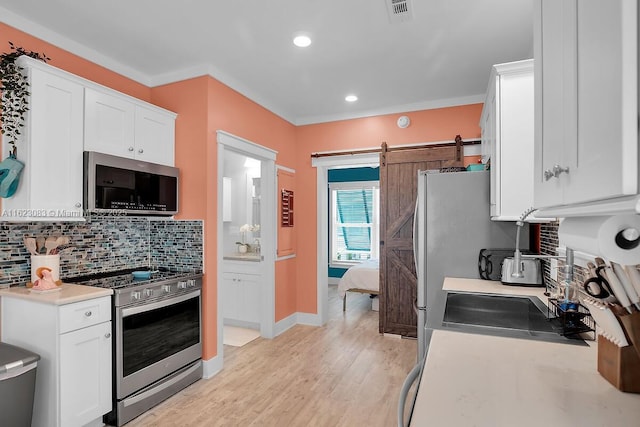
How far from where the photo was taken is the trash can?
1.88 metres

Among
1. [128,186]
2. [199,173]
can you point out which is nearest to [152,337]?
[128,186]

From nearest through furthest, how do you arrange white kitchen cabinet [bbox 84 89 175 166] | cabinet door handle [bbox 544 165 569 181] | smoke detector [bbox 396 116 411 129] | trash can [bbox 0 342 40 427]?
cabinet door handle [bbox 544 165 569 181], trash can [bbox 0 342 40 427], white kitchen cabinet [bbox 84 89 175 166], smoke detector [bbox 396 116 411 129]

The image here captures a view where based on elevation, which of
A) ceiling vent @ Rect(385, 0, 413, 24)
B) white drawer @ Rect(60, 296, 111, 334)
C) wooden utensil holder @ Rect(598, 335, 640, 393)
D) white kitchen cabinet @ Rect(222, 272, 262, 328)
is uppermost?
ceiling vent @ Rect(385, 0, 413, 24)

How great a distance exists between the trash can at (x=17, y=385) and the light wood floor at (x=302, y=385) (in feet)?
2.12

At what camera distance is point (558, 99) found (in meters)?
0.85

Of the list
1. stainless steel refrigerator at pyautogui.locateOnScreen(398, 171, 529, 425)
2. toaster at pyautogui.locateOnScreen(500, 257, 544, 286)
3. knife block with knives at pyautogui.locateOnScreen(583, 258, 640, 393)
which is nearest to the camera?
knife block with knives at pyautogui.locateOnScreen(583, 258, 640, 393)

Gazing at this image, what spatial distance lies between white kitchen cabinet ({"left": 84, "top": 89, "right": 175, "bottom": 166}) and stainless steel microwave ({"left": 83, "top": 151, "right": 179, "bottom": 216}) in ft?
0.38

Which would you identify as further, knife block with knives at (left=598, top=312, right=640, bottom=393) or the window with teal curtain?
the window with teal curtain

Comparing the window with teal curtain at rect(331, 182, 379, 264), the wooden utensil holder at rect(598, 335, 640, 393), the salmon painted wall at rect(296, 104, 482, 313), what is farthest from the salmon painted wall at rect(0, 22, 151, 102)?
the window with teal curtain at rect(331, 182, 379, 264)

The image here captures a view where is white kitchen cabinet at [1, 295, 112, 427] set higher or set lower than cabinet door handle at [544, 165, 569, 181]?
lower

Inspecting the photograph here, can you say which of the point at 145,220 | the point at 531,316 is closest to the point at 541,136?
the point at 531,316

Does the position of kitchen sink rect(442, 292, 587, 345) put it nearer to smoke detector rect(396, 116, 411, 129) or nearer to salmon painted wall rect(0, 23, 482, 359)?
salmon painted wall rect(0, 23, 482, 359)

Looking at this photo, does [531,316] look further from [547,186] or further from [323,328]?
[323,328]

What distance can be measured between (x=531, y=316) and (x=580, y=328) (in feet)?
1.51
